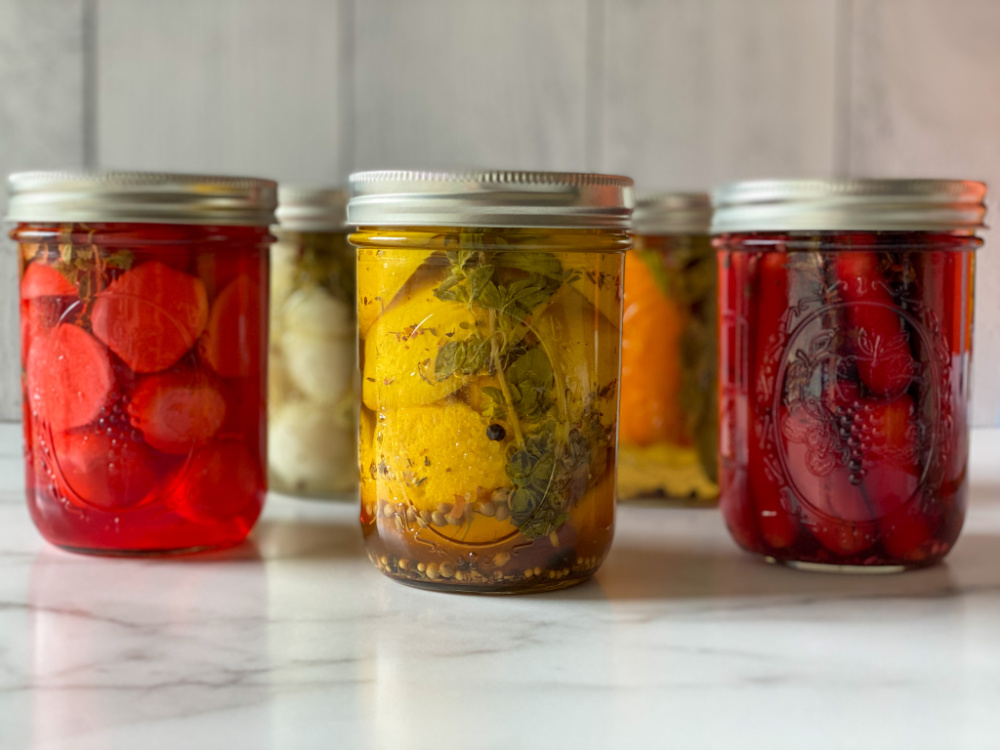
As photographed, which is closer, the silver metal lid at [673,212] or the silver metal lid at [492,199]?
the silver metal lid at [492,199]

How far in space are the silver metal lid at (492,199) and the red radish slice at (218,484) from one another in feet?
0.73

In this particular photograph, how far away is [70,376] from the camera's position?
73 centimetres

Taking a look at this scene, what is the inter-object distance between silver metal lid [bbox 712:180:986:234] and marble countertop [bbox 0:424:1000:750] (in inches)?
9.3

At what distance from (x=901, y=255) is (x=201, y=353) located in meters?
0.47

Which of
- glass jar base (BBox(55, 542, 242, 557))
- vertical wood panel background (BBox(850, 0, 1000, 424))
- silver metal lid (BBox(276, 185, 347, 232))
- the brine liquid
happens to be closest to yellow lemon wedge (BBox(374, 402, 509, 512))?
the brine liquid

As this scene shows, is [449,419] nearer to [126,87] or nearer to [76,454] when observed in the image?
[76,454]

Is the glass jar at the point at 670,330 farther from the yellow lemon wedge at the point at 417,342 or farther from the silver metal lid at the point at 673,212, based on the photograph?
the yellow lemon wedge at the point at 417,342

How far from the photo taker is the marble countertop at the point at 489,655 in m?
0.50

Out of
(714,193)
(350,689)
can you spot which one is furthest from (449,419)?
(714,193)

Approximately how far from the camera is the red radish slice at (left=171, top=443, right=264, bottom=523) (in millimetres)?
750

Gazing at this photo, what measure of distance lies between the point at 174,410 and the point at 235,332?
0.07m

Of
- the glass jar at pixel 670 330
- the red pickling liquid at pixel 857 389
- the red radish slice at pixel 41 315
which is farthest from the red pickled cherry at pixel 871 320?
the red radish slice at pixel 41 315

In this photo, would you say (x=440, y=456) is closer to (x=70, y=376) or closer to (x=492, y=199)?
(x=492, y=199)

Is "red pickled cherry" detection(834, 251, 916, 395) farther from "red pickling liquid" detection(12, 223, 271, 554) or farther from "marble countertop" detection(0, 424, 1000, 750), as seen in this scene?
"red pickling liquid" detection(12, 223, 271, 554)
